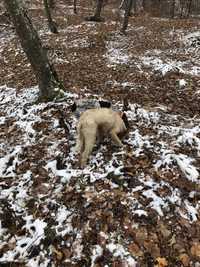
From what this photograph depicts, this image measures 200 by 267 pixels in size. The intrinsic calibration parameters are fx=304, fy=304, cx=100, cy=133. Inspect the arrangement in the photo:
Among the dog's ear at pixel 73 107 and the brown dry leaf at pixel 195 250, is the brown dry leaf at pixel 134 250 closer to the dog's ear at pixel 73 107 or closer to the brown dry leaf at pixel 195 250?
Result: the brown dry leaf at pixel 195 250

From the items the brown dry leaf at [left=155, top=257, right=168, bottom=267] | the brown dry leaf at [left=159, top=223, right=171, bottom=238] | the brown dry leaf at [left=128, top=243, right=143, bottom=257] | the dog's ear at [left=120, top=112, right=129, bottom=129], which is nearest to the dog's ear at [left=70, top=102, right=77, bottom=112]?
the dog's ear at [left=120, top=112, right=129, bottom=129]

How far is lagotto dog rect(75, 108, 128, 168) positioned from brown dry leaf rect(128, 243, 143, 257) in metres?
1.92

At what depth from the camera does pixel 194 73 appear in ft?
36.1

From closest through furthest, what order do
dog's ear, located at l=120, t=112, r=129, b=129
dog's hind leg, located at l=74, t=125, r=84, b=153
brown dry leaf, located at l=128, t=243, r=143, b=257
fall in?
1. brown dry leaf, located at l=128, t=243, r=143, b=257
2. dog's hind leg, located at l=74, t=125, r=84, b=153
3. dog's ear, located at l=120, t=112, r=129, b=129

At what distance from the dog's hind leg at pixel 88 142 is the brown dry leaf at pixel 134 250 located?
6.30 feet

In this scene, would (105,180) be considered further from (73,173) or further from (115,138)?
(115,138)

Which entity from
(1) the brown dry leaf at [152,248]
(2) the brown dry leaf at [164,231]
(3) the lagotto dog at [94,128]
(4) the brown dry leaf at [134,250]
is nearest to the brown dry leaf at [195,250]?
(2) the brown dry leaf at [164,231]

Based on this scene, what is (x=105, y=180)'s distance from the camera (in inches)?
223

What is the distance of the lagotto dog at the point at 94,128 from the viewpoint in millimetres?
5902

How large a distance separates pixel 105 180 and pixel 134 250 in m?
1.48

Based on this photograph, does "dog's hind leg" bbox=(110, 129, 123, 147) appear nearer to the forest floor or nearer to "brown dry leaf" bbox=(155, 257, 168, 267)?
the forest floor

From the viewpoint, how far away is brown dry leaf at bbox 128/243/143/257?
4.49 meters

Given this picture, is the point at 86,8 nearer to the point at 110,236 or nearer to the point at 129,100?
the point at 129,100

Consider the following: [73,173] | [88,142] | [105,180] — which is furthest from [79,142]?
[105,180]
